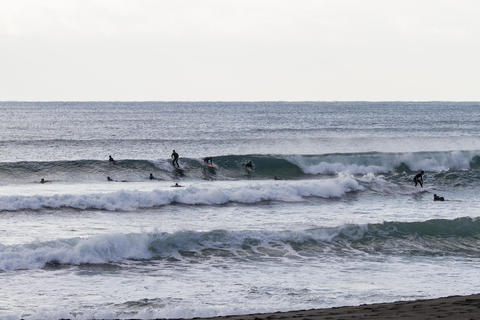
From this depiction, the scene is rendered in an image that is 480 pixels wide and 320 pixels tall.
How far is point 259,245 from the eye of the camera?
60.0ft

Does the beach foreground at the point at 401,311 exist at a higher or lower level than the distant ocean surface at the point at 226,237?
higher

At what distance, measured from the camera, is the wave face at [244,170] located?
34.7m

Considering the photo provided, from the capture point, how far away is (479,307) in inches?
447

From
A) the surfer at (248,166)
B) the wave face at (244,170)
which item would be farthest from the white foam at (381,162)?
the surfer at (248,166)

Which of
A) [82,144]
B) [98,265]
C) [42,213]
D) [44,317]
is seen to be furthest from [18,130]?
[44,317]

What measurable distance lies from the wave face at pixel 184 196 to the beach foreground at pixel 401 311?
13.9m

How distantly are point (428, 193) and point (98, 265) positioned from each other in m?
18.6

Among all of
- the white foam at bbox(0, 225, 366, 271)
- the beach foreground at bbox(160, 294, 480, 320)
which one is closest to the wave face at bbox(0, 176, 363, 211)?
the white foam at bbox(0, 225, 366, 271)

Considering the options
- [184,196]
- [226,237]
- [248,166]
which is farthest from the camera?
[248,166]

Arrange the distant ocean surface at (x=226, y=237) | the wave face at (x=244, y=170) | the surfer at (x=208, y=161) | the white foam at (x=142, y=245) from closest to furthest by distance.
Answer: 1. the distant ocean surface at (x=226, y=237)
2. the white foam at (x=142, y=245)
3. the wave face at (x=244, y=170)
4. the surfer at (x=208, y=161)

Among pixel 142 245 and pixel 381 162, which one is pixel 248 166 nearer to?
pixel 381 162

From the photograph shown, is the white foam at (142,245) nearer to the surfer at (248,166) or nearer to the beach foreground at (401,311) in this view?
the beach foreground at (401,311)

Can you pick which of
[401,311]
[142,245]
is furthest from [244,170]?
[401,311]

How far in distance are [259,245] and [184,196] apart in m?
8.91
